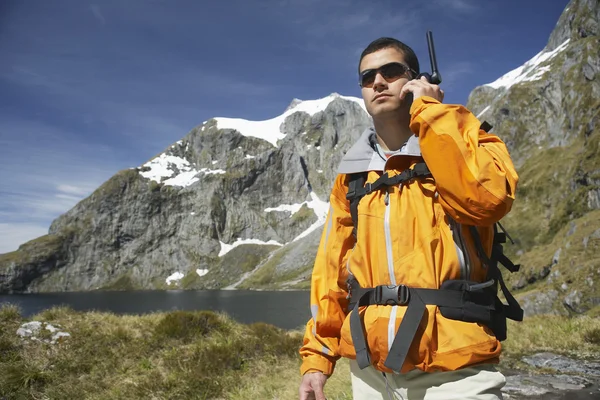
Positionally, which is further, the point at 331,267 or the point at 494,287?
the point at 331,267

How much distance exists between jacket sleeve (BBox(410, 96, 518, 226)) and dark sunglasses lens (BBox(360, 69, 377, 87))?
79 centimetres

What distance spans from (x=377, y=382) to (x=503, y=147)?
6.00 ft

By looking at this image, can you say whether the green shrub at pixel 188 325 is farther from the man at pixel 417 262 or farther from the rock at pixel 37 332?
the man at pixel 417 262

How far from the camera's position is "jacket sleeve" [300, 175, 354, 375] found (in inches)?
112

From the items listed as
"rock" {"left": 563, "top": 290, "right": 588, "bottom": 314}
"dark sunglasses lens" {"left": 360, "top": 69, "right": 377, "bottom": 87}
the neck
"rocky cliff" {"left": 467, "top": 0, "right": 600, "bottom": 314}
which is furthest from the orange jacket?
"rock" {"left": 563, "top": 290, "right": 588, "bottom": 314}

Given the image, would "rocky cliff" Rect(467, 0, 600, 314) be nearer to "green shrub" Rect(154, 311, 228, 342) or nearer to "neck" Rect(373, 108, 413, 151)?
"green shrub" Rect(154, 311, 228, 342)

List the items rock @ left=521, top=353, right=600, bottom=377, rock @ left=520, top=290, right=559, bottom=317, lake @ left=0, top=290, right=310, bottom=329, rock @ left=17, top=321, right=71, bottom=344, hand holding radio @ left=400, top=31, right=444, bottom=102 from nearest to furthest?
1. hand holding radio @ left=400, top=31, right=444, bottom=102
2. rock @ left=521, top=353, right=600, bottom=377
3. rock @ left=17, top=321, right=71, bottom=344
4. rock @ left=520, top=290, right=559, bottom=317
5. lake @ left=0, top=290, right=310, bottom=329

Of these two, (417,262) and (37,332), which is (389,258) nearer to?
(417,262)

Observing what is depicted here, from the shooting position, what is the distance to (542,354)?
8.46 m

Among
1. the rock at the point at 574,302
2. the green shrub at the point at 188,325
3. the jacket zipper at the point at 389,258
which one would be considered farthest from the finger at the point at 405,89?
the rock at the point at 574,302

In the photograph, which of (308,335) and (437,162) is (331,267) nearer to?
(308,335)

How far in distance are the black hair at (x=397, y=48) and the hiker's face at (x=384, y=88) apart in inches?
1.7

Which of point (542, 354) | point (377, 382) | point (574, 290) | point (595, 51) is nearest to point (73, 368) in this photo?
point (377, 382)

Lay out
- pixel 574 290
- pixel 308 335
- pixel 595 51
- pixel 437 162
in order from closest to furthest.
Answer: pixel 437 162
pixel 308 335
pixel 574 290
pixel 595 51
